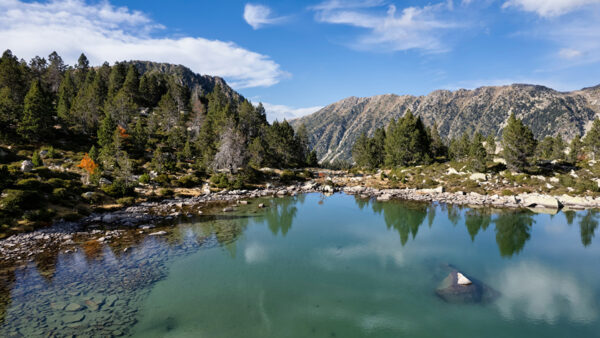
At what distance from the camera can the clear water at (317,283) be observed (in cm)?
1670

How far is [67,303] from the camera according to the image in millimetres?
18641

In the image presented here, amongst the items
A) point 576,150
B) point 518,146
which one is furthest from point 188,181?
point 576,150

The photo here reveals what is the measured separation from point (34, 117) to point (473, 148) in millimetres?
108706

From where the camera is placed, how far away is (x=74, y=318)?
1698cm

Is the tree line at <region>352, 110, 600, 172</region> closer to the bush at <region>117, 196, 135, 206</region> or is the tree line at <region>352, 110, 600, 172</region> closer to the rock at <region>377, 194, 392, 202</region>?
the rock at <region>377, 194, 392, 202</region>

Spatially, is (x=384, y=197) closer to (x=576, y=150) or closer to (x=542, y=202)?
(x=542, y=202)

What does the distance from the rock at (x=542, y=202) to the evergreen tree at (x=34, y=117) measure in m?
99.0

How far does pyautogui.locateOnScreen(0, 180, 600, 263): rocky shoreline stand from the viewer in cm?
2928

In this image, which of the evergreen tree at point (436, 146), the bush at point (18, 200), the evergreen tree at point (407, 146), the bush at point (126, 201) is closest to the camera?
the bush at point (18, 200)

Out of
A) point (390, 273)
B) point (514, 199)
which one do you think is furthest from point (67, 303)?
point (514, 199)

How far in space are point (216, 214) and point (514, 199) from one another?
51314 mm

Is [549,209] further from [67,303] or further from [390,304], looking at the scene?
[67,303]

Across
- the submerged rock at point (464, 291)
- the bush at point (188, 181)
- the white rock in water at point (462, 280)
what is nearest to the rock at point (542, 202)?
the submerged rock at point (464, 291)

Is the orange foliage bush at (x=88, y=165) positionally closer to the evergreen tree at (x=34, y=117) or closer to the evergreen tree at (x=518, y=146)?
the evergreen tree at (x=34, y=117)
